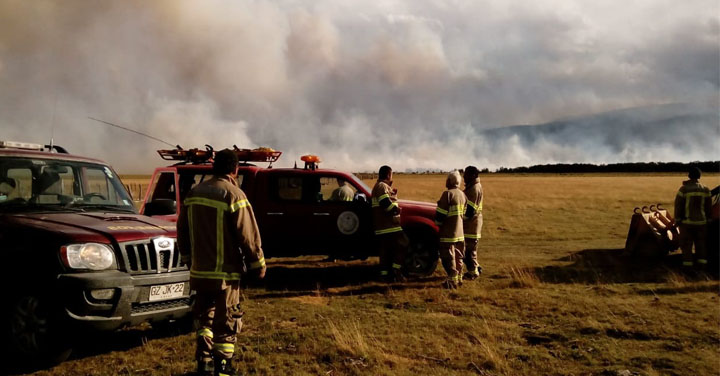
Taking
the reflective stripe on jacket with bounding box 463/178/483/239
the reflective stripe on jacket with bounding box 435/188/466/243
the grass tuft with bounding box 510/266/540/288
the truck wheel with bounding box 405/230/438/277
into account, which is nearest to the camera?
the reflective stripe on jacket with bounding box 435/188/466/243

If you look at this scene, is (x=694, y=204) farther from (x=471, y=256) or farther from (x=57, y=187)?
(x=57, y=187)

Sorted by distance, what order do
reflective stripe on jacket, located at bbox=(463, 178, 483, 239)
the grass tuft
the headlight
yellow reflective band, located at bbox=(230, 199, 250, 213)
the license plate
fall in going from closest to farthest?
1. yellow reflective band, located at bbox=(230, 199, 250, 213)
2. the headlight
3. the license plate
4. the grass tuft
5. reflective stripe on jacket, located at bbox=(463, 178, 483, 239)

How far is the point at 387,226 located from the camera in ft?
28.0

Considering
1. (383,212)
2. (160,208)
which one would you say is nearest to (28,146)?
(160,208)

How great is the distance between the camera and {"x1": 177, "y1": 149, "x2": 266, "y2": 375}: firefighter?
14.0ft

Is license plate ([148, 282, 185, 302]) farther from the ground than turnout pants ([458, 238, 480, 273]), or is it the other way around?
license plate ([148, 282, 185, 302])

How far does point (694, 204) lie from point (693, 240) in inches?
28.4

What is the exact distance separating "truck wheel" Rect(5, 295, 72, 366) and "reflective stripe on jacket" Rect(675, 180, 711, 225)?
10.3 m

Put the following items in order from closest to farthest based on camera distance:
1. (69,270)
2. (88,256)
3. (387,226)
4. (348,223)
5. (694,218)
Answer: (69,270), (88,256), (387,226), (348,223), (694,218)

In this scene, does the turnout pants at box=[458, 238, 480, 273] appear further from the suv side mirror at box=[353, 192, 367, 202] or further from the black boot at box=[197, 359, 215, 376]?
the black boot at box=[197, 359, 215, 376]

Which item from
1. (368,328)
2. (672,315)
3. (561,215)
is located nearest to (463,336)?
(368,328)

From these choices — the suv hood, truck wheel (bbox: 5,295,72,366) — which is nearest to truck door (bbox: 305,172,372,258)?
the suv hood

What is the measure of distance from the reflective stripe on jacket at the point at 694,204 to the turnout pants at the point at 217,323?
904 cm

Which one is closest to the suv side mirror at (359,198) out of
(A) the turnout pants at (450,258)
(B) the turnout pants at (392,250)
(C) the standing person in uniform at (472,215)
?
(B) the turnout pants at (392,250)
